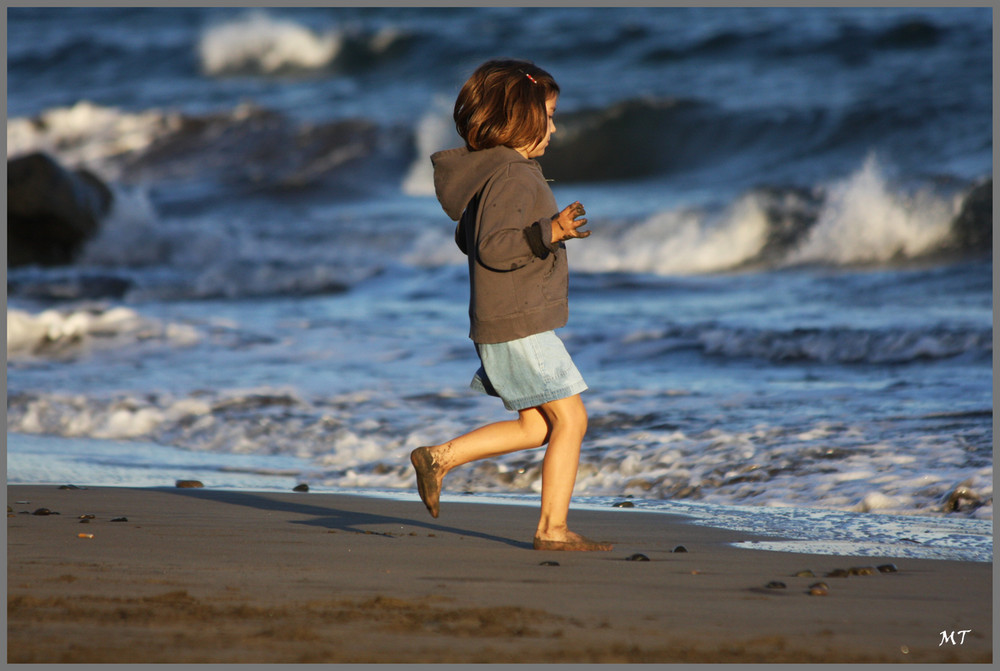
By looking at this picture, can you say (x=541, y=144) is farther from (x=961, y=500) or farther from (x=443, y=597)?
(x=961, y=500)

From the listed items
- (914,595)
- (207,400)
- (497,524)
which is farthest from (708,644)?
(207,400)

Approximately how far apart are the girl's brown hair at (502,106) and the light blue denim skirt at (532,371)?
1.94ft

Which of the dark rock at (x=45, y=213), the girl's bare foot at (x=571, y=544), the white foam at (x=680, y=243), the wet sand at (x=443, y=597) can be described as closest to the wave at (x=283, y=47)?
the dark rock at (x=45, y=213)

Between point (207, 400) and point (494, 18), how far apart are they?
2071cm

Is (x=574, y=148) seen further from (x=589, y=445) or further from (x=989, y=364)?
(x=589, y=445)

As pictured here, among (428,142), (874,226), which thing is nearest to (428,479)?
(874,226)

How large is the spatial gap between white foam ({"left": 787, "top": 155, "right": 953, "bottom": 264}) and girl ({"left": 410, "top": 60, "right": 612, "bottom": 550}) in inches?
352

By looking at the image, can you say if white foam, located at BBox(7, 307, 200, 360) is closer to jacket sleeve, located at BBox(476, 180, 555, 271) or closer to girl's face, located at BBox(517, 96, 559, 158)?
girl's face, located at BBox(517, 96, 559, 158)

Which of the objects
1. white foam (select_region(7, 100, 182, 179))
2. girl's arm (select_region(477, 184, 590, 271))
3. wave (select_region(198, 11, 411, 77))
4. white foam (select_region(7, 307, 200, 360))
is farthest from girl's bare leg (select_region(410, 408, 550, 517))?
wave (select_region(198, 11, 411, 77))

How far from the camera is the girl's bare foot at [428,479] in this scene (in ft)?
10.8

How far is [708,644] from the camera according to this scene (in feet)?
7.05

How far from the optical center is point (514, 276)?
321cm

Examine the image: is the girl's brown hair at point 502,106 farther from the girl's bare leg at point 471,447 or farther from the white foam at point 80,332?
the white foam at point 80,332

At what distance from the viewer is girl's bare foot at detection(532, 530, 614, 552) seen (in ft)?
10.6
